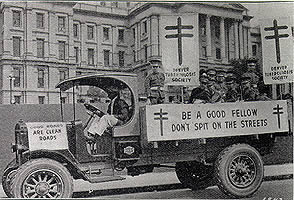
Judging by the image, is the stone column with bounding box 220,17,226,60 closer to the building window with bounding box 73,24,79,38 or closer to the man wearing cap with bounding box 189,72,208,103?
the man wearing cap with bounding box 189,72,208,103

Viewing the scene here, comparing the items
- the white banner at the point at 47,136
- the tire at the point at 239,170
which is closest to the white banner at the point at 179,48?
the tire at the point at 239,170

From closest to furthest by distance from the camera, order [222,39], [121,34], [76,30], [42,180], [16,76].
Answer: [42,180]
[16,76]
[76,30]
[121,34]
[222,39]

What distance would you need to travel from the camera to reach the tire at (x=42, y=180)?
3.63 m

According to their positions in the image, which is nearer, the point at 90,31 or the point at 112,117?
the point at 112,117

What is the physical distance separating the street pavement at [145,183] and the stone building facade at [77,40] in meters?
1.19

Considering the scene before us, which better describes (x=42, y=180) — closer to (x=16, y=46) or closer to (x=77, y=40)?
(x=16, y=46)

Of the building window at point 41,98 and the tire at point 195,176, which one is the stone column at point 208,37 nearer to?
the tire at point 195,176

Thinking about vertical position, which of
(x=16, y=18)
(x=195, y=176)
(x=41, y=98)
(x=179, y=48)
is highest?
(x=16, y=18)

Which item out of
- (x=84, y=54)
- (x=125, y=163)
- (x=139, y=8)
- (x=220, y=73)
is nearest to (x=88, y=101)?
(x=84, y=54)

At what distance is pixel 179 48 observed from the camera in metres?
4.74

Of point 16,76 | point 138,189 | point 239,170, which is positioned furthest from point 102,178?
point 16,76

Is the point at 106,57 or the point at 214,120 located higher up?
the point at 106,57

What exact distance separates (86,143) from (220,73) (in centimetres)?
201

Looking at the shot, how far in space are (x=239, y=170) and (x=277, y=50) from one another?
1742 millimetres
